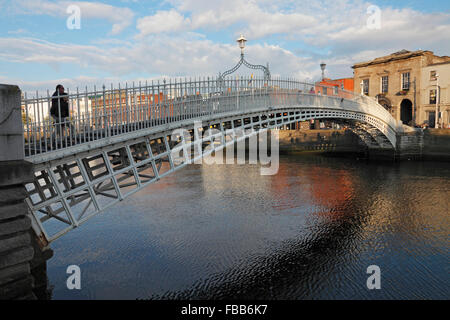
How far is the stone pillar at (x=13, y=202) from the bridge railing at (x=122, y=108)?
0.53 metres

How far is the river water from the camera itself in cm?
791

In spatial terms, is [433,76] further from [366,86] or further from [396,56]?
[366,86]

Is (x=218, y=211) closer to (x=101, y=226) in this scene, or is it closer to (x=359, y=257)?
(x=101, y=226)

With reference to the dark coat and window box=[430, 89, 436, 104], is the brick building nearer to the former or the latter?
window box=[430, 89, 436, 104]

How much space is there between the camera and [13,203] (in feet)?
19.0

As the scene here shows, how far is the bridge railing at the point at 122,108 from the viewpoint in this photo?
6.87 metres

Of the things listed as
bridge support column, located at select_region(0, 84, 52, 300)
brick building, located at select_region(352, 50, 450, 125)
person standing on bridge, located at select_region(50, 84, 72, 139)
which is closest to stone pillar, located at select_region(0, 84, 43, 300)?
bridge support column, located at select_region(0, 84, 52, 300)

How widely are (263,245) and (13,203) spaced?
22.8 feet

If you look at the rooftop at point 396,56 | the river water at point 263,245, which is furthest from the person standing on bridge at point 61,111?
the rooftop at point 396,56

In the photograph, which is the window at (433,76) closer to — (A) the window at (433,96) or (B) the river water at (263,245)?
(A) the window at (433,96)

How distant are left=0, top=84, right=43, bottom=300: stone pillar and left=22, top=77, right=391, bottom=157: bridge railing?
531 mm
